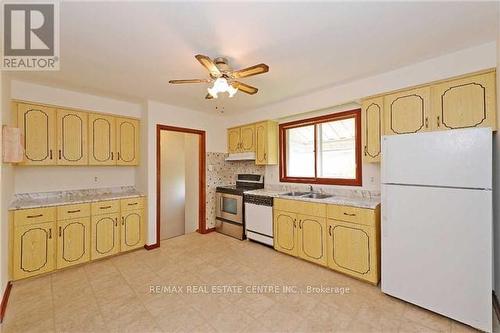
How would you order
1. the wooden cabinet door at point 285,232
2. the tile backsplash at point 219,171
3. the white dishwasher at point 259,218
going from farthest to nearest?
the tile backsplash at point 219,171
the white dishwasher at point 259,218
the wooden cabinet door at point 285,232

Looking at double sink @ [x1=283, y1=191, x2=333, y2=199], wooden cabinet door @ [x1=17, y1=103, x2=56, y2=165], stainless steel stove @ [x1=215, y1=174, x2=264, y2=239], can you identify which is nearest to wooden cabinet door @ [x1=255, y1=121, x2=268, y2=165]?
stainless steel stove @ [x1=215, y1=174, x2=264, y2=239]

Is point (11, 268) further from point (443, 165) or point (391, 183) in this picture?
point (443, 165)

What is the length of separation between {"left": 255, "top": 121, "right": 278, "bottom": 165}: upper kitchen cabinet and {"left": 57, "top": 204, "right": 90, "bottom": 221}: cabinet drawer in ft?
8.81

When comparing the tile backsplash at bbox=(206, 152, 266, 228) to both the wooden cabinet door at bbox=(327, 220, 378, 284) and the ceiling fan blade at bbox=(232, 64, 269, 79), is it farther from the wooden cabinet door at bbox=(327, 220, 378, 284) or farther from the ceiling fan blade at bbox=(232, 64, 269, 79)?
the ceiling fan blade at bbox=(232, 64, 269, 79)

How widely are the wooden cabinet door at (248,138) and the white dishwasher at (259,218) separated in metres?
0.96

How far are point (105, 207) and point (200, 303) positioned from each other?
2.01 metres

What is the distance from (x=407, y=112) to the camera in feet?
7.94

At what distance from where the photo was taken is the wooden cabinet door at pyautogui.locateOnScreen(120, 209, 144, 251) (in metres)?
3.34

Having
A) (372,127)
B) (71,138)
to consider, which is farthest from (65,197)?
(372,127)

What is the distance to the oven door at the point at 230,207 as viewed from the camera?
403 cm

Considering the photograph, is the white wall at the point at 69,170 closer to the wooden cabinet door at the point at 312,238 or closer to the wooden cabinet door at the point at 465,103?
the wooden cabinet door at the point at 312,238

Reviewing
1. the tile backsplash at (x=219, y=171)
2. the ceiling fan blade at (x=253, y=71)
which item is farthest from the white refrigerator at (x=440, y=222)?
the tile backsplash at (x=219, y=171)

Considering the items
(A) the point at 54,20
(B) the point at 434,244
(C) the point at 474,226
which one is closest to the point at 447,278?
(B) the point at 434,244

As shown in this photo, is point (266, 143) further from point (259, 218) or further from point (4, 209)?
point (4, 209)
